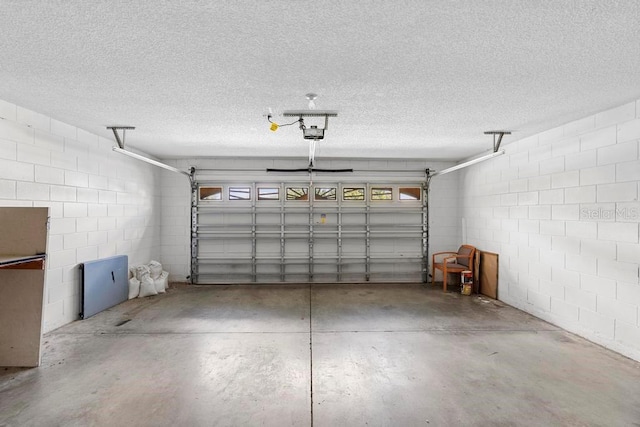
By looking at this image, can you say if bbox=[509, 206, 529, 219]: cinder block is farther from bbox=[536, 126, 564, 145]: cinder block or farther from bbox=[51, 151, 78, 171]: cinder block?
bbox=[51, 151, 78, 171]: cinder block

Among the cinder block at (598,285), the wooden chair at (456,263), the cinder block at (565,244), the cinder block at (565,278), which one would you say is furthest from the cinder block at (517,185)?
the cinder block at (598,285)

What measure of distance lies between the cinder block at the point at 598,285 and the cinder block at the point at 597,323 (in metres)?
0.25

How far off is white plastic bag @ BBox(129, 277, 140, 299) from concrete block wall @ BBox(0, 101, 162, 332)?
1.43 feet

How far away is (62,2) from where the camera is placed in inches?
63.8

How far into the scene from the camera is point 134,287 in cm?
A: 511

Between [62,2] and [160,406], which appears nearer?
[62,2]

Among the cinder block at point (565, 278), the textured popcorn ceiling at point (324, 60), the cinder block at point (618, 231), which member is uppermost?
the textured popcorn ceiling at point (324, 60)

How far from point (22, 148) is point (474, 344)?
548cm

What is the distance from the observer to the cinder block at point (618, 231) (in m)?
2.99

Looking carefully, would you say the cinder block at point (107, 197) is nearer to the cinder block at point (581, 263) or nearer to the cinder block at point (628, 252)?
the cinder block at point (581, 263)

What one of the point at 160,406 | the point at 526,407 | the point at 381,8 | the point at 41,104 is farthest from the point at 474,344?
the point at 41,104

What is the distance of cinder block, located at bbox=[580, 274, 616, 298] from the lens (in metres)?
3.21

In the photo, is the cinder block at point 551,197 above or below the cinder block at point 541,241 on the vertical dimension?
above

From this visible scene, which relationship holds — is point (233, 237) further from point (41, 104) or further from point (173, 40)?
point (173, 40)
